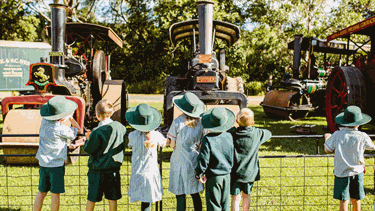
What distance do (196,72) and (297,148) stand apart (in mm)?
2394

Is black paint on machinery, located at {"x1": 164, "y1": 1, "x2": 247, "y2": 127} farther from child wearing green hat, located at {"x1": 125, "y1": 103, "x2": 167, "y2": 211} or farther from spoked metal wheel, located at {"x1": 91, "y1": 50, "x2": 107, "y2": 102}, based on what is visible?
child wearing green hat, located at {"x1": 125, "y1": 103, "x2": 167, "y2": 211}

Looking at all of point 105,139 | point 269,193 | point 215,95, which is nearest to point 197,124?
point 105,139

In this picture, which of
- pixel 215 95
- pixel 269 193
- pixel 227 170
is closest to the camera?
pixel 227 170

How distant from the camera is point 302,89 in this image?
32.8ft

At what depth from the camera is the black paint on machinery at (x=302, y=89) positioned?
9984 millimetres

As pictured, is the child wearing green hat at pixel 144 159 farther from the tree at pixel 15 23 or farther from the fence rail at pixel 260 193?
the tree at pixel 15 23

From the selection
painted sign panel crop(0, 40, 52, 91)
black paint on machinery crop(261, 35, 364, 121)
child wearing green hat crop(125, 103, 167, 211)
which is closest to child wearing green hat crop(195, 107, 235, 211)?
child wearing green hat crop(125, 103, 167, 211)

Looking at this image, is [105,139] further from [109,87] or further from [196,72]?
[109,87]

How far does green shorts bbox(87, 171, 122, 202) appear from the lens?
2.93 m

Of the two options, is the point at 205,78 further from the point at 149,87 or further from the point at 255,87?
the point at 149,87

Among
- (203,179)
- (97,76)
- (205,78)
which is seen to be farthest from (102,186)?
(97,76)

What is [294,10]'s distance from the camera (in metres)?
19.8

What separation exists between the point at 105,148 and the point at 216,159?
94 cm

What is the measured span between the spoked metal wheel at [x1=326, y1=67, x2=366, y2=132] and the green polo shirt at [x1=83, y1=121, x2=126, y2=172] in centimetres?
449
